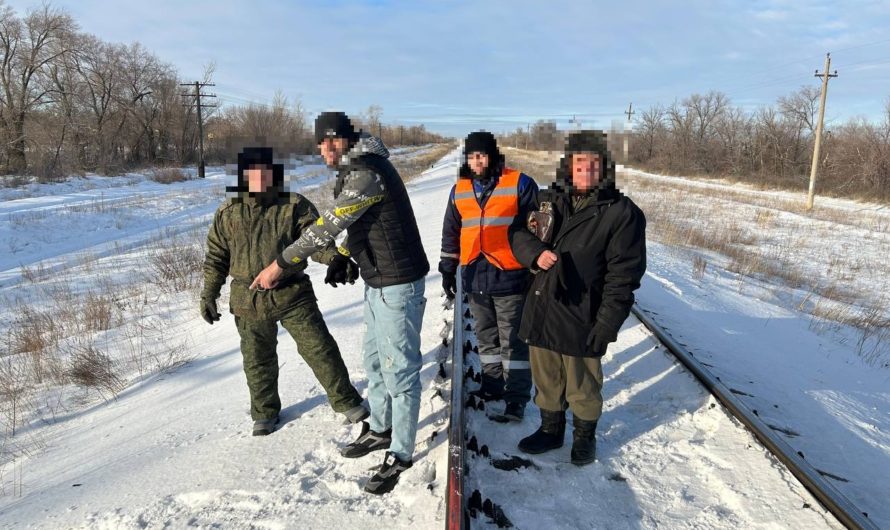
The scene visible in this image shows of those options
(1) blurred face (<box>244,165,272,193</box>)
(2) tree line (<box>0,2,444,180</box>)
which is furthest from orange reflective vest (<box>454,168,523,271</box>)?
(2) tree line (<box>0,2,444,180</box>)

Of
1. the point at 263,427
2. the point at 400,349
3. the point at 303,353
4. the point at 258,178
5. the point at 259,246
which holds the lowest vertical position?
the point at 263,427

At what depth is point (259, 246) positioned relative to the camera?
322 centimetres

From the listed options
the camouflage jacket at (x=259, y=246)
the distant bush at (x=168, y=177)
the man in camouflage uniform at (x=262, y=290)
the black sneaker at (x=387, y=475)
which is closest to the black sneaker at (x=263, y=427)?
the man in camouflage uniform at (x=262, y=290)

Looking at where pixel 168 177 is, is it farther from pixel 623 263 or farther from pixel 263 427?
pixel 623 263

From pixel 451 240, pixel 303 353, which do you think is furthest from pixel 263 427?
pixel 451 240

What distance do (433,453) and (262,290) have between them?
1444 millimetres

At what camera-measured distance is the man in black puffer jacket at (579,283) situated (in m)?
2.73

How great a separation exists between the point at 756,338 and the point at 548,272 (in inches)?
168

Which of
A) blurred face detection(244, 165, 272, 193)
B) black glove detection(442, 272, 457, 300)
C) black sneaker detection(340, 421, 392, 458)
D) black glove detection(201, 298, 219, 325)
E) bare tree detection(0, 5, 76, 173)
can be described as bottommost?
black sneaker detection(340, 421, 392, 458)

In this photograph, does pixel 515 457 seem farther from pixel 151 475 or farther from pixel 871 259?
pixel 871 259

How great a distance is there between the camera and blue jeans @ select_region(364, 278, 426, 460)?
9.24 feet

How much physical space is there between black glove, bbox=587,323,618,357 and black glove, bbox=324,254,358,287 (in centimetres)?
145

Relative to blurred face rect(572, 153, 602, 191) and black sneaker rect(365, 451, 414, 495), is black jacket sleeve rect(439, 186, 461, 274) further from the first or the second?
black sneaker rect(365, 451, 414, 495)

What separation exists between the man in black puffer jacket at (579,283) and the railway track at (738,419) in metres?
0.49
